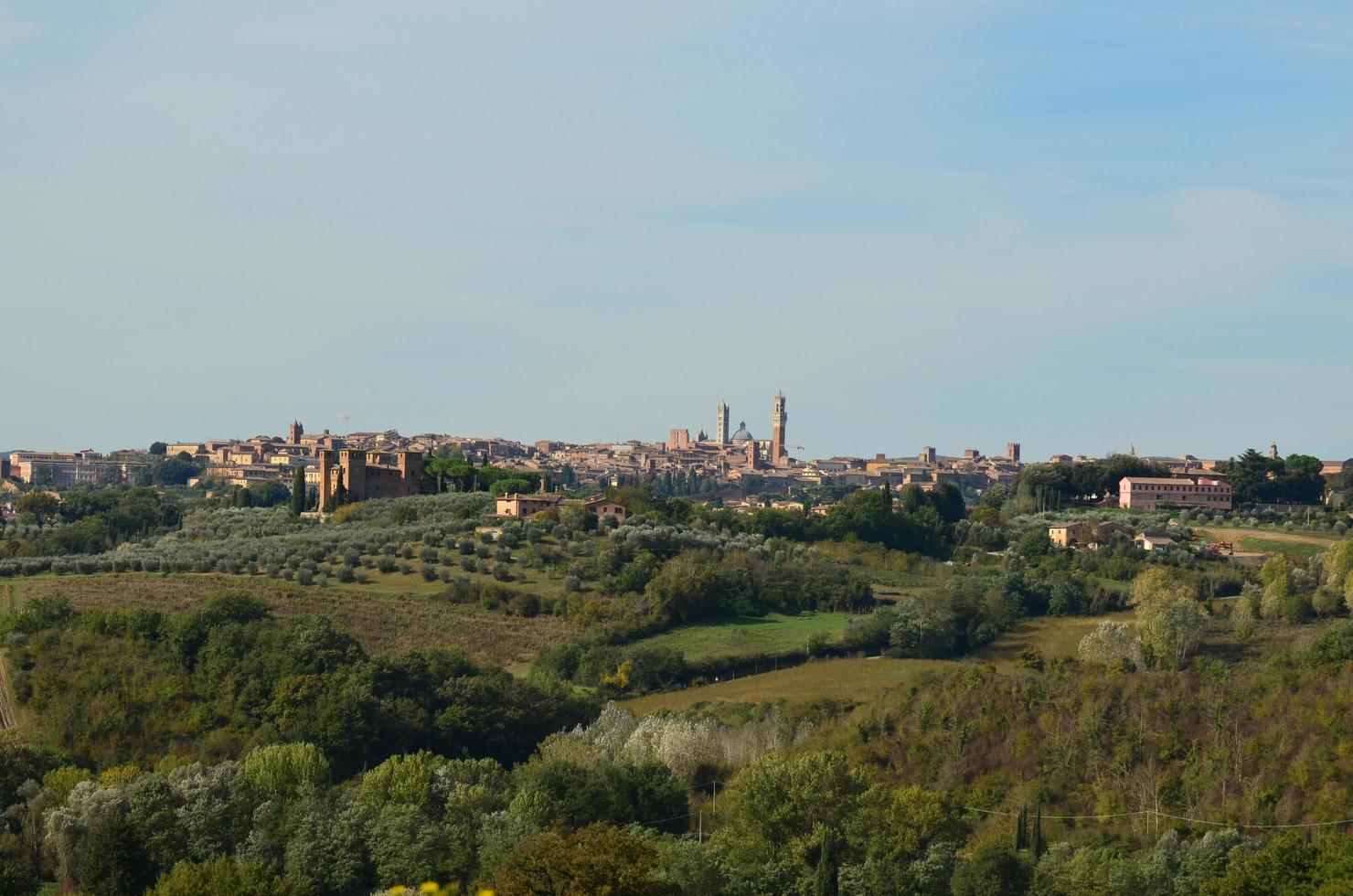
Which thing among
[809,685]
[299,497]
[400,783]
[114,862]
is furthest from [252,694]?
[299,497]

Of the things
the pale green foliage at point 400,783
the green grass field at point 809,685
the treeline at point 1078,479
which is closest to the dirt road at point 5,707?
the pale green foliage at point 400,783

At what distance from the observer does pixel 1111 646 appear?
6147 centimetres

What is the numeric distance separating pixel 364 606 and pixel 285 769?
22871 millimetres

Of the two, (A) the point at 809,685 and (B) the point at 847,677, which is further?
(B) the point at 847,677

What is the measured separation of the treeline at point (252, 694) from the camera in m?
47.1

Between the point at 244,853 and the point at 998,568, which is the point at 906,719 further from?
the point at 998,568

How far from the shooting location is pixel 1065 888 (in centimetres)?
3597

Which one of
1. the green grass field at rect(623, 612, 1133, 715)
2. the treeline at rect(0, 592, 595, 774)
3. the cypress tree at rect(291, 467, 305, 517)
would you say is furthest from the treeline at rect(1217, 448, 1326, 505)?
the treeline at rect(0, 592, 595, 774)

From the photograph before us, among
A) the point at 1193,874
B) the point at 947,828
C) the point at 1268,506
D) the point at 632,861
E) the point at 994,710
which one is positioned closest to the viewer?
Answer: the point at 632,861

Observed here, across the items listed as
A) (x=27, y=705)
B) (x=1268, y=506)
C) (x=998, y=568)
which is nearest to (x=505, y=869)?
(x=27, y=705)

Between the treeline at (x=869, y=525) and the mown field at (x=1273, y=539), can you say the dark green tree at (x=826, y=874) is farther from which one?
the mown field at (x=1273, y=539)

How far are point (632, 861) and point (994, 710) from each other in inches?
675

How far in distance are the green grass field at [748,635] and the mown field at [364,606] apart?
386cm

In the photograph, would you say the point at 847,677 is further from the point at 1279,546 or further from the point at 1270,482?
the point at 1270,482
